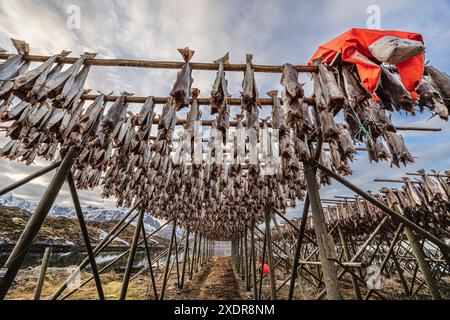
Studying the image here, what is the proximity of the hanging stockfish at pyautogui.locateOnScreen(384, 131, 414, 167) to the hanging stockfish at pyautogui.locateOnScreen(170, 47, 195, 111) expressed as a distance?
11.4ft

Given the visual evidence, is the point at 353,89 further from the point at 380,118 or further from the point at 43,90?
the point at 43,90

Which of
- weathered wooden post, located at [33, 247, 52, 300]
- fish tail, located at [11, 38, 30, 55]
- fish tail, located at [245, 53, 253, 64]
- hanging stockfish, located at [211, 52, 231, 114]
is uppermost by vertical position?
fish tail, located at [11, 38, 30, 55]

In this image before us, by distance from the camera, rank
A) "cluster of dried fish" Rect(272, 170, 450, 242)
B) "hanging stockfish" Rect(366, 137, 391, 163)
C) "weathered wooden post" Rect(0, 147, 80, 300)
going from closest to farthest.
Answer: "weathered wooden post" Rect(0, 147, 80, 300)
"hanging stockfish" Rect(366, 137, 391, 163)
"cluster of dried fish" Rect(272, 170, 450, 242)

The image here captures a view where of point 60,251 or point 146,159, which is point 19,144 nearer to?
point 146,159

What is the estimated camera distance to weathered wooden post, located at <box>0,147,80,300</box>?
8.26 ft

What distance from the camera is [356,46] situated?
2471mm

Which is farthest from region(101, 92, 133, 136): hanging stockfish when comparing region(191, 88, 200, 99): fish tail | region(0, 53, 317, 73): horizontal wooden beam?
region(191, 88, 200, 99): fish tail

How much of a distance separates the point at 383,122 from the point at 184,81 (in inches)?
113

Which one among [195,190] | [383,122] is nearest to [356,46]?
[383,122]

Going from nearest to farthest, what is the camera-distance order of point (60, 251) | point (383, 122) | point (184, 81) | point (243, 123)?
point (184, 81) < point (383, 122) < point (243, 123) < point (60, 251)

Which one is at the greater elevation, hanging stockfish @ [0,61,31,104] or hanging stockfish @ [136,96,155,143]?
hanging stockfish @ [0,61,31,104]

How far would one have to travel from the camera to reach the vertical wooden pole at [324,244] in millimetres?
3086

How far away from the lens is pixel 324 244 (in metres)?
3.35

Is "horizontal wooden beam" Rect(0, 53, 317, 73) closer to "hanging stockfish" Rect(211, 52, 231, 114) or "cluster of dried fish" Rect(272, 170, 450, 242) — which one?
"hanging stockfish" Rect(211, 52, 231, 114)
